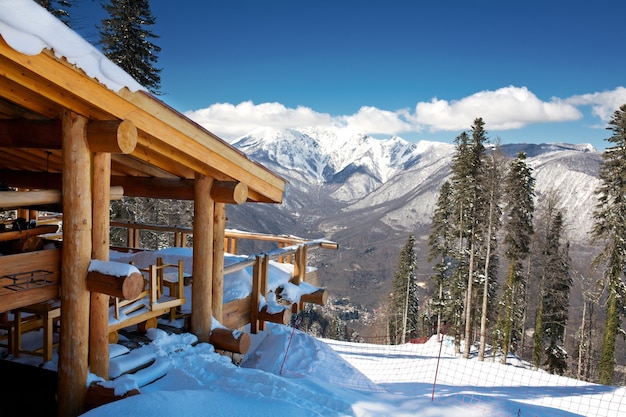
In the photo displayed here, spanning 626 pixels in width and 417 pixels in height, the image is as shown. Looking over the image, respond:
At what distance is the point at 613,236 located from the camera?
19625 mm

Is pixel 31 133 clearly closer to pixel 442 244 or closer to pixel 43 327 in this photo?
pixel 43 327

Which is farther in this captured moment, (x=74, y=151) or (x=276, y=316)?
(x=276, y=316)

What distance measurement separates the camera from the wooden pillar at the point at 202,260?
6.50 m

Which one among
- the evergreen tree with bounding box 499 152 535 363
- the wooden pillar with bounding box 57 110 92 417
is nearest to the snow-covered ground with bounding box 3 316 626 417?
the wooden pillar with bounding box 57 110 92 417

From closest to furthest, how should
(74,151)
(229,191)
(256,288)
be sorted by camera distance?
(74,151)
(229,191)
(256,288)

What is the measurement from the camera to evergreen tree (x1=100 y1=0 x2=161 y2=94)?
1750 cm

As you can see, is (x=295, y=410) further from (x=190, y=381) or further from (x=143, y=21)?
(x=143, y=21)

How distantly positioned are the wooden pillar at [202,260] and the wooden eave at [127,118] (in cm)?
36

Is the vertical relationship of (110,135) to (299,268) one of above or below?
above

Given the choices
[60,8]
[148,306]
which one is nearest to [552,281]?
[148,306]

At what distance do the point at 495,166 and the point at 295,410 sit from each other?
19.1 meters

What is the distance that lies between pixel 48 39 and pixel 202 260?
3.93 m

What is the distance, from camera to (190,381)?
4.90 meters

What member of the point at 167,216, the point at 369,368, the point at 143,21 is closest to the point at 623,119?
the point at 369,368
